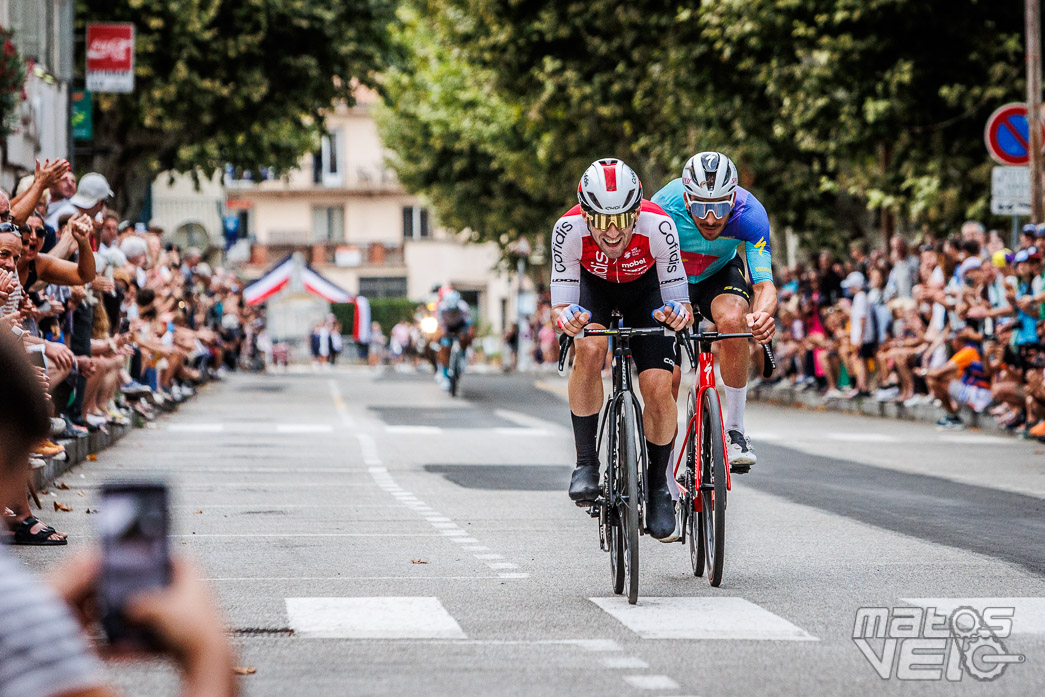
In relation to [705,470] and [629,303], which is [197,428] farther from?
[705,470]

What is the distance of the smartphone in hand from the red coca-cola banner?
24220 millimetres

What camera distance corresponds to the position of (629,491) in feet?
25.4

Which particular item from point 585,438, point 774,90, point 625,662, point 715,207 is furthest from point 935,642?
point 774,90

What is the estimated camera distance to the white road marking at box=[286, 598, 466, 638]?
22.7ft

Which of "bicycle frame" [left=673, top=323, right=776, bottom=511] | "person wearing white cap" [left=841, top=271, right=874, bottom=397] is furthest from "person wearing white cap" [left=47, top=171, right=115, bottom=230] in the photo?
"person wearing white cap" [left=841, top=271, right=874, bottom=397]

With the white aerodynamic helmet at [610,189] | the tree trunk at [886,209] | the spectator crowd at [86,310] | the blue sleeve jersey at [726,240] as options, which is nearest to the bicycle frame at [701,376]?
the blue sleeve jersey at [726,240]

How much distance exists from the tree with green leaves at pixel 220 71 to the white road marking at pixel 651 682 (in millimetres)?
26068

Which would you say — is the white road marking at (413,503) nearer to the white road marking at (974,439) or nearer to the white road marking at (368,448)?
the white road marking at (368,448)

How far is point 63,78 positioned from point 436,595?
→ 58.5ft

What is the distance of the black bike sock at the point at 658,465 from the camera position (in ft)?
27.1

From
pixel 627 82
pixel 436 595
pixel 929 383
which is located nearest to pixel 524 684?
pixel 436 595

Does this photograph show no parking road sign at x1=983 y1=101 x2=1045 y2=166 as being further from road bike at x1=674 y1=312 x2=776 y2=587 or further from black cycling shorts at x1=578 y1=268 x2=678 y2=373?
black cycling shorts at x1=578 y1=268 x2=678 y2=373

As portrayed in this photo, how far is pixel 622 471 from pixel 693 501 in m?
0.68

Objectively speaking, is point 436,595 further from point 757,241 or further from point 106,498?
point 106,498
